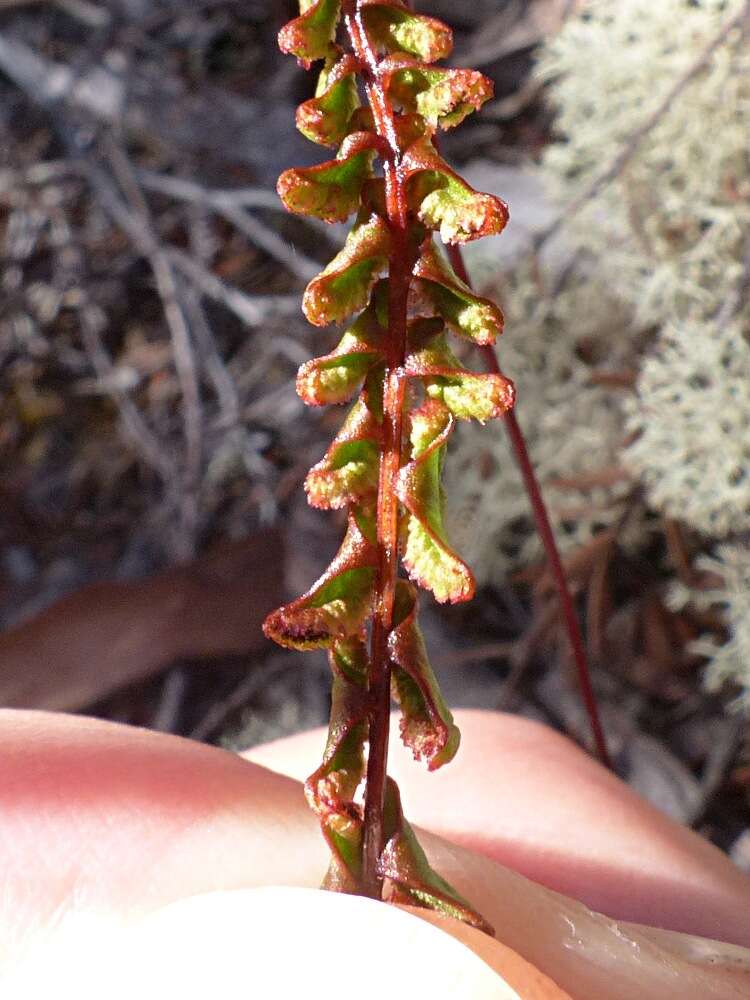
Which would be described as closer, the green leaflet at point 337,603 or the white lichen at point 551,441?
the green leaflet at point 337,603

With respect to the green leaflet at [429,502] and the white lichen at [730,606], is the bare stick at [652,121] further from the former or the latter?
the green leaflet at [429,502]

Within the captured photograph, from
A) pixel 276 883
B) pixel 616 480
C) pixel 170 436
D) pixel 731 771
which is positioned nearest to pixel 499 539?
pixel 616 480

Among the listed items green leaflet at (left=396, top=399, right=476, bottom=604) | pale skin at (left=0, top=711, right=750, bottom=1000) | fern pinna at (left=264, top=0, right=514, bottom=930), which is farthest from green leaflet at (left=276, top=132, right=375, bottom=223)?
pale skin at (left=0, top=711, right=750, bottom=1000)

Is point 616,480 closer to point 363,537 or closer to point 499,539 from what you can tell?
Answer: point 499,539

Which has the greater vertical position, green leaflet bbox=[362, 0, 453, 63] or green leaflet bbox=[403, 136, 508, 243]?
green leaflet bbox=[362, 0, 453, 63]

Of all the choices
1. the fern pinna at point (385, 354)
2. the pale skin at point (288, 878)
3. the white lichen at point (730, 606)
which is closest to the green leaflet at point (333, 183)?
the fern pinna at point (385, 354)

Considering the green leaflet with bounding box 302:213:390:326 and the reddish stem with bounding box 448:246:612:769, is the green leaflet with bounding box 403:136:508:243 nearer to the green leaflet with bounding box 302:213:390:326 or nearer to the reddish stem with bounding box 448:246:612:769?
the green leaflet with bounding box 302:213:390:326

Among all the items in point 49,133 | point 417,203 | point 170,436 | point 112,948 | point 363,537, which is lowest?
point 112,948
